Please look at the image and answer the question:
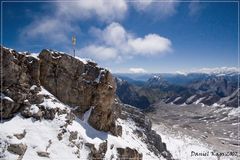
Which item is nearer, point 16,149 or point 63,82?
point 16,149

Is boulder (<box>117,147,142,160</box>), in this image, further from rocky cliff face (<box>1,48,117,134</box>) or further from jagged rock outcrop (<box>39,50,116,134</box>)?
jagged rock outcrop (<box>39,50,116,134</box>)

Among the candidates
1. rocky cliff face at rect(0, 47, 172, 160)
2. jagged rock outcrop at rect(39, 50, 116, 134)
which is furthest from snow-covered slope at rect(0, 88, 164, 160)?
jagged rock outcrop at rect(39, 50, 116, 134)

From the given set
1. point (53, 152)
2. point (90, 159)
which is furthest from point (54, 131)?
point (90, 159)

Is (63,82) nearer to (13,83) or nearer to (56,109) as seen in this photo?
(56,109)

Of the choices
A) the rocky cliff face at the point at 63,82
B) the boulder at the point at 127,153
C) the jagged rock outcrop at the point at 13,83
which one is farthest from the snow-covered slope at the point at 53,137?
the rocky cliff face at the point at 63,82

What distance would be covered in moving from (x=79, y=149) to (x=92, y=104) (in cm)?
1590

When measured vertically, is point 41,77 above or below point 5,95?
above

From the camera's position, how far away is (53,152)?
5444cm

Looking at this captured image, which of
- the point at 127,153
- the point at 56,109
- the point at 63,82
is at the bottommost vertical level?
the point at 127,153

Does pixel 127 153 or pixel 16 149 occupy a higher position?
pixel 16 149

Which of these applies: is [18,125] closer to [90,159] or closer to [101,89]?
[90,159]

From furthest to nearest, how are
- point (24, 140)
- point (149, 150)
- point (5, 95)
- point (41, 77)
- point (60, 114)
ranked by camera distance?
point (149, 150)
point (41, 77)
point (60, 114)
point (5, 95)
point (24, 140)

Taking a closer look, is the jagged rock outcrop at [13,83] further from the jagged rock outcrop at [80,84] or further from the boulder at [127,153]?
the boulder at [127,153]

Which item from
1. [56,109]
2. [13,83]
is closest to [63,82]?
[56,109]
